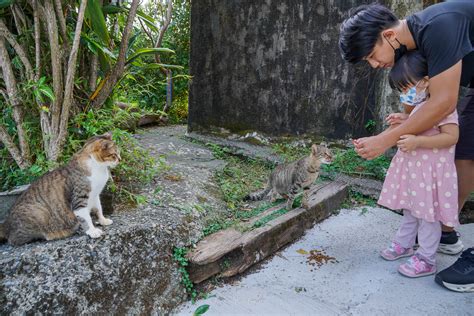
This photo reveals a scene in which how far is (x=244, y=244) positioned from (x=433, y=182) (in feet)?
4.52

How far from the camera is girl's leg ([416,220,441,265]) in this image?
2.69 metres

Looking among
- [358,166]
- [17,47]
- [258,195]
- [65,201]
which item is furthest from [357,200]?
[17,47]

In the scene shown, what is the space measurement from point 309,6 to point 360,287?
3.64 m

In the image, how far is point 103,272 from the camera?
7.45 feet

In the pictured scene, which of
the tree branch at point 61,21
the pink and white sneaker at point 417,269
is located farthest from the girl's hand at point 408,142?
the tree branch at point 61,21

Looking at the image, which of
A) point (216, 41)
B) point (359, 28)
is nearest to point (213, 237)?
point (359, 28)

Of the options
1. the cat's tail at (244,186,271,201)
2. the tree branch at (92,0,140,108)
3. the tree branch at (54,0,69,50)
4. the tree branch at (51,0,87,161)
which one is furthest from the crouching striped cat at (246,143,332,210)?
the tree branch at (54,0,69,50)

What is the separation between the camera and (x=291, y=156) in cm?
499

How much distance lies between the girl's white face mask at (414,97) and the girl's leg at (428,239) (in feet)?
2.76

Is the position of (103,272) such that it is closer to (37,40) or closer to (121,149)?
(121,149)

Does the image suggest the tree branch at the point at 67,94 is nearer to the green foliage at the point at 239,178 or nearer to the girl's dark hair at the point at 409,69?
the green foliage at the point at 239,178

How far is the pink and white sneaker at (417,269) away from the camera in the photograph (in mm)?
2777

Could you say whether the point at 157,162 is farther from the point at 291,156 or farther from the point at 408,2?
the point at 408,2

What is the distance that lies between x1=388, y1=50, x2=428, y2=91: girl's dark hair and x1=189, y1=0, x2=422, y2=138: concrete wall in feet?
7.08
